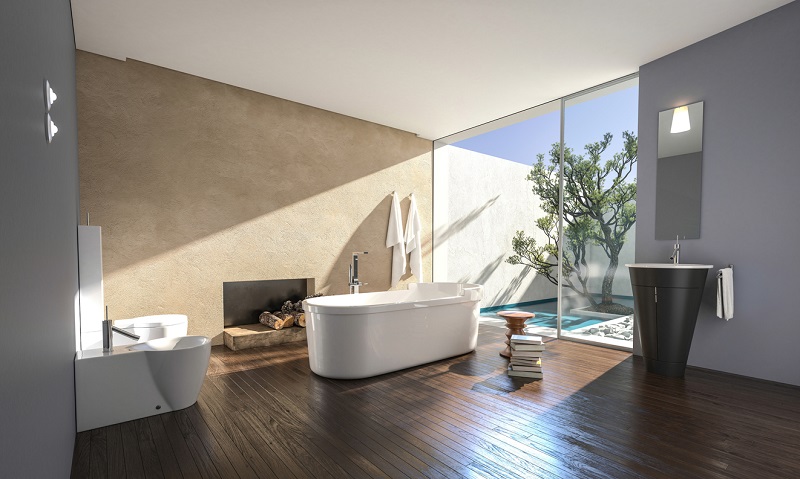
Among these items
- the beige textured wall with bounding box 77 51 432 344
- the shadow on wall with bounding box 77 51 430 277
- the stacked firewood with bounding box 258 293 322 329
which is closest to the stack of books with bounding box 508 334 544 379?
the stacked firewood with bounding box 258 293 322 329

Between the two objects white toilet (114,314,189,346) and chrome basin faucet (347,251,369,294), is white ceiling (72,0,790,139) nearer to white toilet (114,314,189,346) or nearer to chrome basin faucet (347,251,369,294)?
chrome basin faucet (347,251,369,294)

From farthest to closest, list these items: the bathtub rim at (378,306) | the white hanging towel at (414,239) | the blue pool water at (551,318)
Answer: the white hanging towel at (414,239), the blue pool water at (551,318), the bathtub rim at (378,306)

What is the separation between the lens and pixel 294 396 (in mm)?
3209

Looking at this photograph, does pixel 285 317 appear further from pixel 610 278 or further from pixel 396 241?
pixel 610 278

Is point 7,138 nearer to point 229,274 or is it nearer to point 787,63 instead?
point 229,274

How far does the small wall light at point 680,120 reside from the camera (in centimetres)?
398

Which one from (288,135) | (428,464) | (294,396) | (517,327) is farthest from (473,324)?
(288,135)

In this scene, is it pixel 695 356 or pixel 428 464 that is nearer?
pixel 428 464

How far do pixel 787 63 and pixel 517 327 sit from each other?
3096 millimetres

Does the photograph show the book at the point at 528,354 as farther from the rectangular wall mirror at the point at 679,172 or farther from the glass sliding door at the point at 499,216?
the glass sliding door at the point at 499,216

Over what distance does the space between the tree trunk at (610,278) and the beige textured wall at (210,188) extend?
3021 mm

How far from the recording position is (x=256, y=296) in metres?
5.20

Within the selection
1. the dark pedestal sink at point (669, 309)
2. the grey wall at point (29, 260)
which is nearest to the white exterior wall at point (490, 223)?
the dark pedestal sink at point (669, 309)

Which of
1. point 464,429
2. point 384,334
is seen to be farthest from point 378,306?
point 464,429
